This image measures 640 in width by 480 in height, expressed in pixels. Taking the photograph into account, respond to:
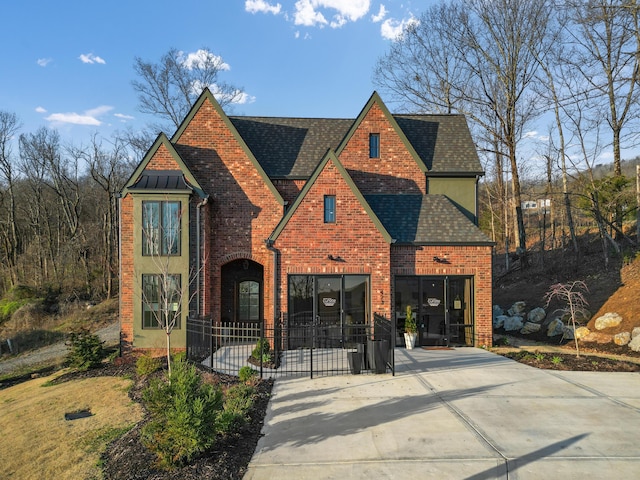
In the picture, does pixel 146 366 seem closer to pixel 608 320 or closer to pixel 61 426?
pixel 61 426

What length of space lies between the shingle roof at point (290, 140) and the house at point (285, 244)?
20 cm

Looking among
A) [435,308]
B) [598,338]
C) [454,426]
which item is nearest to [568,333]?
[598,338]

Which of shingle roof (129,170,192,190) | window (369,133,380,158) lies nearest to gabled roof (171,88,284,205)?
shingle roof (129,170,192,190)

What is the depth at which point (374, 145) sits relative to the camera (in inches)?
637

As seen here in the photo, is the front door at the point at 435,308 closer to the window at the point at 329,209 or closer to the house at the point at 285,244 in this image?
the house at the point at 285,244

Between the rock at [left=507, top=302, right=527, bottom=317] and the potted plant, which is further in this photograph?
the rock at [left=507, top=302, right=527, bottom=317]

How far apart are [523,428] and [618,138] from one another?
72.0 feet

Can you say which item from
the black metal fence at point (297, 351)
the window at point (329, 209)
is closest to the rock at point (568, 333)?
the black metal fence at point (297, 351)

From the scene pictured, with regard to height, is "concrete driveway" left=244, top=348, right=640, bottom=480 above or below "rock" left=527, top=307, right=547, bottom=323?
below

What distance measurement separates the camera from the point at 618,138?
72.9 ft

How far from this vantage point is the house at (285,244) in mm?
13102

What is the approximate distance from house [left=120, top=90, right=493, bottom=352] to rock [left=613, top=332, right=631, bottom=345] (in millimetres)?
4364

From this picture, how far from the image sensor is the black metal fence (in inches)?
406

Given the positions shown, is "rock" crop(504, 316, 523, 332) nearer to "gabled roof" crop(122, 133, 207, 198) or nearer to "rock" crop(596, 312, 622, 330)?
"rock" crop(596, 312, 622, 330)
